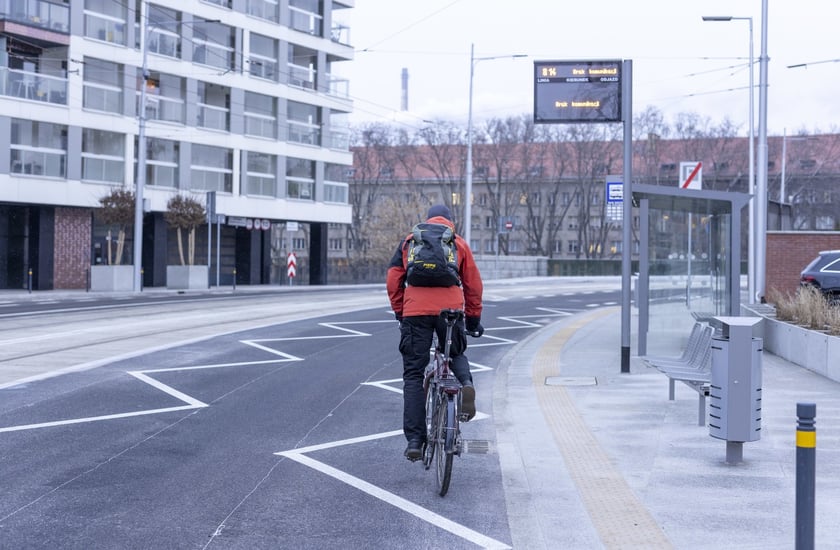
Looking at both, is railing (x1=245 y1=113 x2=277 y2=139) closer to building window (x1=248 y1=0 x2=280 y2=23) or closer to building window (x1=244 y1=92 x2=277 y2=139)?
building window (x1=244 y1=92 x2=277 y2=139)

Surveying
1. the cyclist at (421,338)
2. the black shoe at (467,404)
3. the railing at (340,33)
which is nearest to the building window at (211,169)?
the railing at (340,33)

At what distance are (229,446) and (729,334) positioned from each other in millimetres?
3712

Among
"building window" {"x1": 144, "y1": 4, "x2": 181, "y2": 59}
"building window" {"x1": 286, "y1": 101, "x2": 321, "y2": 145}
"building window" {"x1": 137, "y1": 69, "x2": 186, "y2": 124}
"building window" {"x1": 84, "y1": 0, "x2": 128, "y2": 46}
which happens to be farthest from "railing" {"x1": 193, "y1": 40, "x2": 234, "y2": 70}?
"building window" {"x1": 286, "y1": 101, "x2": 321, "y2": 145}

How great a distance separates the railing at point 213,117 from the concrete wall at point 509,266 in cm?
1740

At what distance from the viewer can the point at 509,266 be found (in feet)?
220

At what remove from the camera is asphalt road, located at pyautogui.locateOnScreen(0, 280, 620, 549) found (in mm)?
5664

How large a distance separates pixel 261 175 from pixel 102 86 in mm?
9044

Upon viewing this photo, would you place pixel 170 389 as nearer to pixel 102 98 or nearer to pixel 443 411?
pixel 443 411

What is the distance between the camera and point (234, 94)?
1768 inches

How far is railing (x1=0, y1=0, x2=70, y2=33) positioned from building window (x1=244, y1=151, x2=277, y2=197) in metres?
10.6

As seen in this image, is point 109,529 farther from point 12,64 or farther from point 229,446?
point 12,64

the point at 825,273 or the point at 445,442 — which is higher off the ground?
the point at 825,273

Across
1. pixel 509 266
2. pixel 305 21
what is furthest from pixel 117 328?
pixel 509 266

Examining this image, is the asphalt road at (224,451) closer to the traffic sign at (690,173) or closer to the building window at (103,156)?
the traffic sign at (690,173)
